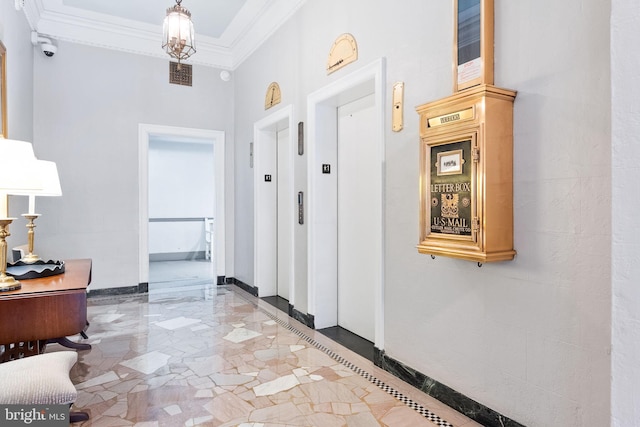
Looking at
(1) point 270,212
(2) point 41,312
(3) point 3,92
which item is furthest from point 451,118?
(3) point 3,92

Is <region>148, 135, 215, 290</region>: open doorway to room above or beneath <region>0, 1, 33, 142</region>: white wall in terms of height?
beneath

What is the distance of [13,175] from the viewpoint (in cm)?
209

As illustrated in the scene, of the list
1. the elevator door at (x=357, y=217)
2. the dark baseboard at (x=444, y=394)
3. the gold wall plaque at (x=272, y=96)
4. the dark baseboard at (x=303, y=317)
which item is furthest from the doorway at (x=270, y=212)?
the dark baseboard at (x=444, y=394)

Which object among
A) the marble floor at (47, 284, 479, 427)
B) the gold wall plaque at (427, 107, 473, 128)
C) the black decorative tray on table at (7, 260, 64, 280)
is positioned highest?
the gold wall plaque at (427, 107, 473, 128)

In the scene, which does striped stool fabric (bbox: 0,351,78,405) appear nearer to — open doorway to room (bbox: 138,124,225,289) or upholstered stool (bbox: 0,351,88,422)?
upholstered stool (bbox: 0,351,88,422)

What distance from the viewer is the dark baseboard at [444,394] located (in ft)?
6.59

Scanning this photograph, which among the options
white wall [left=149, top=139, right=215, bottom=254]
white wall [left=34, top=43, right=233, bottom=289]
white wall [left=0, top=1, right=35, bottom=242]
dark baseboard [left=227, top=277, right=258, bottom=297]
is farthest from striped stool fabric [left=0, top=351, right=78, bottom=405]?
white wall [left=149, top=139, right=215, bottom=254]

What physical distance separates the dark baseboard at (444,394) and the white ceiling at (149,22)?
3327mm

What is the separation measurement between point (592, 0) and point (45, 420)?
2.78 metres

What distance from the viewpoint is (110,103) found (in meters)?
4.96

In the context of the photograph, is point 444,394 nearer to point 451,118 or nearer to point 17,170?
point 451,118

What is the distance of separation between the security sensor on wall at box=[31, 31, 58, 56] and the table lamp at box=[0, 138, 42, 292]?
3.10 m

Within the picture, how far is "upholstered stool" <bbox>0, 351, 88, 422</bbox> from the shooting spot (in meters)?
1.57

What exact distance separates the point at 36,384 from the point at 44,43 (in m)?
4.39
